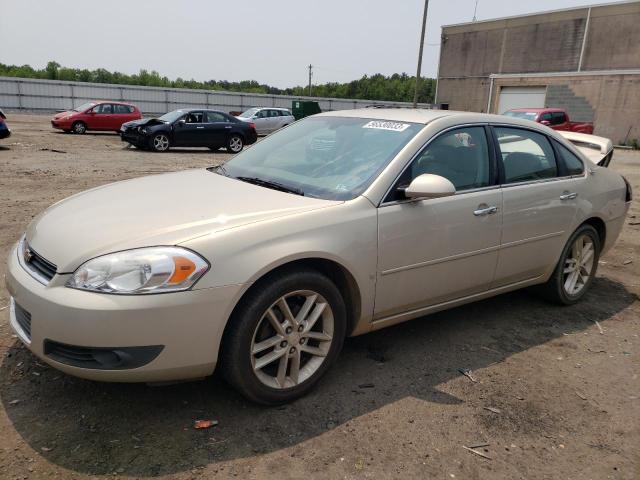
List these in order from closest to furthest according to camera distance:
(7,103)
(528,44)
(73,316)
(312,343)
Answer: (73,316), (312,343), (7,103), (528,44)

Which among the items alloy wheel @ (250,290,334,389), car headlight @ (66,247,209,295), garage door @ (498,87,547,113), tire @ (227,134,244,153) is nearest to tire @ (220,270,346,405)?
alloy wheel @ (250,290,334,389)

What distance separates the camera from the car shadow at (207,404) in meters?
2.42

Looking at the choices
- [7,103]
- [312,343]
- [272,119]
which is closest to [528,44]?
[272,119]

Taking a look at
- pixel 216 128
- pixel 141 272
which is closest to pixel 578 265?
pixel 141 272

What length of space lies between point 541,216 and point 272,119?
864 inches

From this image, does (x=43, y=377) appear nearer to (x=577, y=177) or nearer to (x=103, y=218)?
(x=103, y=218)

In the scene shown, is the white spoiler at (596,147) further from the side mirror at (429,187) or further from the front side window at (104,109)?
the front side window at (104,109)

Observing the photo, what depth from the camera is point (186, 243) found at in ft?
8.09

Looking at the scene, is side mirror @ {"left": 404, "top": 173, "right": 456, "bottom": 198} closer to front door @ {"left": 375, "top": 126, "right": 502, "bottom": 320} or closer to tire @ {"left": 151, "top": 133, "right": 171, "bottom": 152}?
front door @ {"left": 375, "top": 126, "right": 502, "bottom": 320}

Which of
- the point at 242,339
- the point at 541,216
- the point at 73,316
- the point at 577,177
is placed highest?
the point at 577,177

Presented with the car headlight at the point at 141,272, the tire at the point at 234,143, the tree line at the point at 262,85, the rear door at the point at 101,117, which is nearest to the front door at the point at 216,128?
the tire at the point at 234,143

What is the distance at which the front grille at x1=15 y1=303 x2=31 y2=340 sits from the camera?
8.30 feet

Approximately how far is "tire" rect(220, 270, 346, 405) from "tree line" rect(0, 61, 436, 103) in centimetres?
8319

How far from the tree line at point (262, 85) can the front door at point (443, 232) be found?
8207cm
